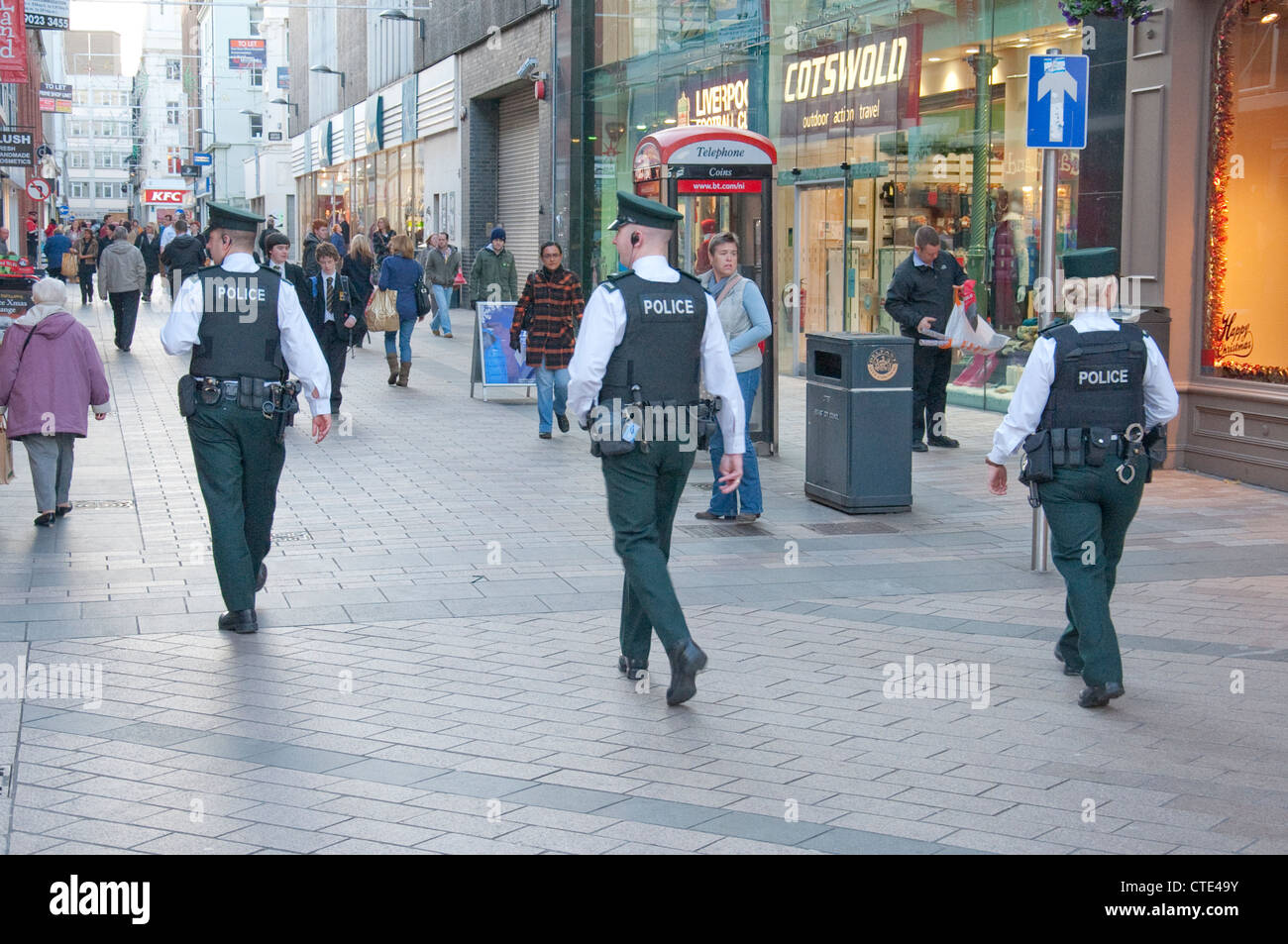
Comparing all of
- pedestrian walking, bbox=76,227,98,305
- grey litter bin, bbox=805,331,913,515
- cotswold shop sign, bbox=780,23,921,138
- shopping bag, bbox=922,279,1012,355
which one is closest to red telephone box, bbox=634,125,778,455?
shopping bag, bbox=922,279,1012,355

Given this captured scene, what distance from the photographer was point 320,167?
175 ft

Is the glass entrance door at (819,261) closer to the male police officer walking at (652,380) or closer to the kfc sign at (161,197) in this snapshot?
the male police officer walking at (652,380)

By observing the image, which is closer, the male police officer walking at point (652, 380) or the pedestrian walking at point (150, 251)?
the male police officer walking at point (652, 380)

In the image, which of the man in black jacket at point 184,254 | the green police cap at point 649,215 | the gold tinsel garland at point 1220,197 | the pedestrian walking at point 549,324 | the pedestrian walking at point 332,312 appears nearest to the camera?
the green police cap at point 649,215

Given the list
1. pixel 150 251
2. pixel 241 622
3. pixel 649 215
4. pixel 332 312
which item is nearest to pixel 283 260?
pixel 332 312

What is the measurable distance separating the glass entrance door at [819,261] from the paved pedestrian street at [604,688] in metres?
7.95

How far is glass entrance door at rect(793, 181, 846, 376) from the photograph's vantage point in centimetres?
1817

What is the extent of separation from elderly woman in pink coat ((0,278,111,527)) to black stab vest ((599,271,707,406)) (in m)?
4.96

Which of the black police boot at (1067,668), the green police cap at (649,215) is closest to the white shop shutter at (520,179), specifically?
the green police cap at (649,215)

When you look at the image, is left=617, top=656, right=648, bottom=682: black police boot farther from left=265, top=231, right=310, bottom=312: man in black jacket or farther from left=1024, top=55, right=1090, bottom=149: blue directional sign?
left=265, top=231, right=310, bottom=312: man in black jacket

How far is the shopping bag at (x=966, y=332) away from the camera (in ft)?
42.3

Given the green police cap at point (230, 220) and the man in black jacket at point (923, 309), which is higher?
the green police cap at point (230, 220)

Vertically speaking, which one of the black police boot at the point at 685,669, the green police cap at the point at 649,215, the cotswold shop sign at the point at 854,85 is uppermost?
the cotswold shop sign at the point at 854,85

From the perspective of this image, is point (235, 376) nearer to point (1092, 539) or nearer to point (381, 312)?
point (1092, 539)
